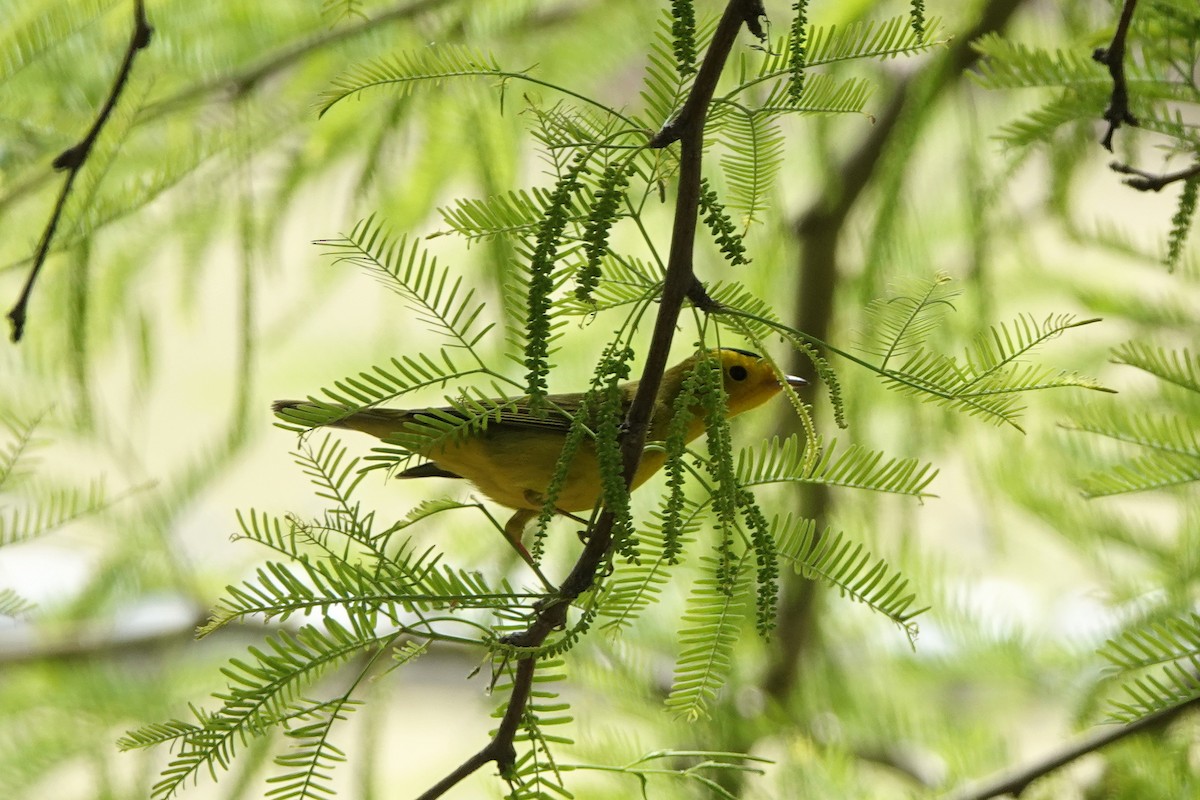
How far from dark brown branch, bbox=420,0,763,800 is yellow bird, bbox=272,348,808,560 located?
38 cm

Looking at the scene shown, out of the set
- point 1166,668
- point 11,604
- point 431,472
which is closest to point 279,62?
point 431,472

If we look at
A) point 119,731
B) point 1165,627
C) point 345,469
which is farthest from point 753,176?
point 119,731

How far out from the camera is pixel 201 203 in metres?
2.21

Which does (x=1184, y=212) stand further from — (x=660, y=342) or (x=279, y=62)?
(x=279, y=62)

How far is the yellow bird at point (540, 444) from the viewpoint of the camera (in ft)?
4.66

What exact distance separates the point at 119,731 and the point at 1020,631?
6.91ft

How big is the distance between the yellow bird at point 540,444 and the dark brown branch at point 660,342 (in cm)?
38

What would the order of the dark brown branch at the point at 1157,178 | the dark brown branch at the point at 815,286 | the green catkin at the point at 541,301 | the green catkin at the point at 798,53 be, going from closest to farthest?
1. the green catkin at the point at 541,301
2. the green catkin at the point at 798,53
3. the dark brown branch at the point at 1157,178
4. the dark brown branch at the point at 815,286

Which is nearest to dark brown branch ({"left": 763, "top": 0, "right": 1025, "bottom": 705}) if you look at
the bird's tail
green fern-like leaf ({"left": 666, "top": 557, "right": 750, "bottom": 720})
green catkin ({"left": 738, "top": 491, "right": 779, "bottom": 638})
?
the bird's tail

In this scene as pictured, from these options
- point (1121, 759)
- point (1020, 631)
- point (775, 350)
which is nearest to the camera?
point (1121, 759)

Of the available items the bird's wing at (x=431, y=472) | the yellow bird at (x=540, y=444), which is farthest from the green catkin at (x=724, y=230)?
the bird's wing at (x=431, y=472)

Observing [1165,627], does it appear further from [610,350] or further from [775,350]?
[775,350]

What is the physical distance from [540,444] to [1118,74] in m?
0.83

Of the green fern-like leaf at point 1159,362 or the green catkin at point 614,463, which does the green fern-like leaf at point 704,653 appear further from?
the green fern-like leaf at point 1159,362
